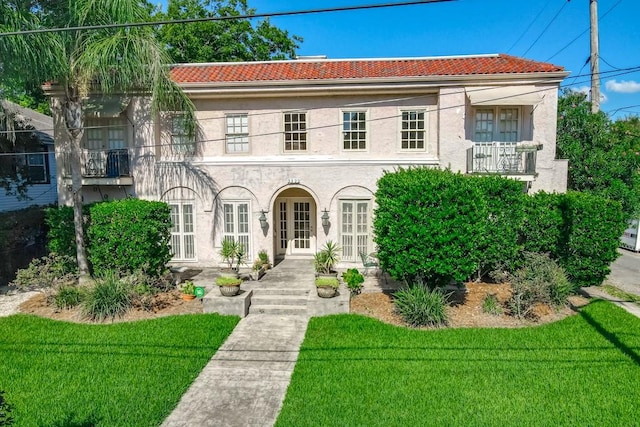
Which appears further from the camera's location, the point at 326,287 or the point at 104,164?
the point at 104,164

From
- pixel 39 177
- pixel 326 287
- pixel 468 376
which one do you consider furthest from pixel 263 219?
pixel 39 177

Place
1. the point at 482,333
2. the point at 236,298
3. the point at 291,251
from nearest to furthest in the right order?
1. the point at 482,333
2. the point at 236,298
3. the point at 291,251

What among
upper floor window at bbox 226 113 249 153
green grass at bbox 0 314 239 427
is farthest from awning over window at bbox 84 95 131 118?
green grass at bbox 0 314 239 427

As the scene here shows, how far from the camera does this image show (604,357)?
8.37 m

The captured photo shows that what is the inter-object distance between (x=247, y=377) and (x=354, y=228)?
8.56 meters

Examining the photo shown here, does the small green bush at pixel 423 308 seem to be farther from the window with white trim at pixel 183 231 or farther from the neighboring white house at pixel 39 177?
the neighboring white house at pixel 39 177

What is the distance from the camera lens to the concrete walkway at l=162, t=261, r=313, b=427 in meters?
6.76

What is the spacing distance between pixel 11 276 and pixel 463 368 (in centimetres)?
1527

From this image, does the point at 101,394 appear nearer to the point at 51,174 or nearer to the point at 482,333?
the point at 482,333

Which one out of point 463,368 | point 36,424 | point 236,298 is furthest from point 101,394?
point 463,368

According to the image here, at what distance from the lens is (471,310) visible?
11219 millimetres

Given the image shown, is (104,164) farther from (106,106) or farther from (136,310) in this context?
(136,310)

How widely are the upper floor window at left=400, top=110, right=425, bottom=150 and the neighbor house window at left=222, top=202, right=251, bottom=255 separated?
660 cm

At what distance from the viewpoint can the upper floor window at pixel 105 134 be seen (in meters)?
15.9
